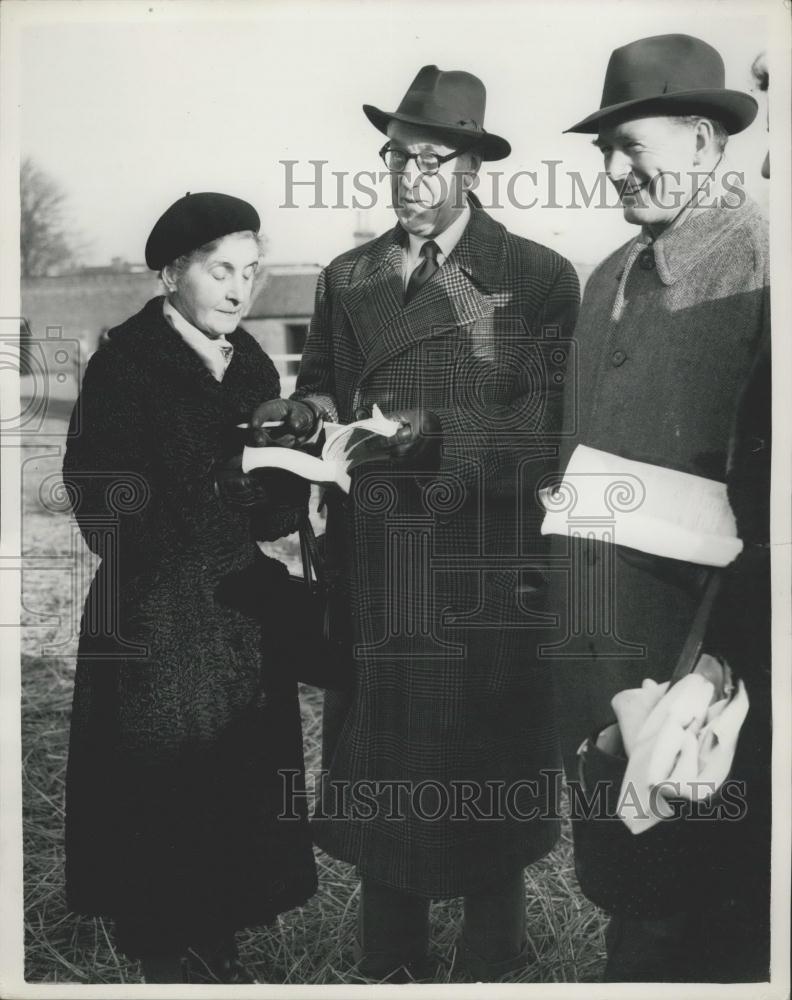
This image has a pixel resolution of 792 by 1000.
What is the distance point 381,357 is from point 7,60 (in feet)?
3.79

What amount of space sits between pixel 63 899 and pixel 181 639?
757 mm

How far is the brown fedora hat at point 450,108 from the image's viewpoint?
2133 mm

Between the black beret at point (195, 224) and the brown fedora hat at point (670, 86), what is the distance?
0.81 m

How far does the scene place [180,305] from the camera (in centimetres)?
220

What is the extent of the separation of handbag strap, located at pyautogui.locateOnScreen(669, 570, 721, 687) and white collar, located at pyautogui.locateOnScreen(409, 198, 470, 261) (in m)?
0.89

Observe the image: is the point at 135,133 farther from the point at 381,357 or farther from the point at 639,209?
the point at 639,209

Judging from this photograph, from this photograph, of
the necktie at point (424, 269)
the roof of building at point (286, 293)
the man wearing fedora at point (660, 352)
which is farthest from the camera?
Answer: the roof of building at point (286, 293)

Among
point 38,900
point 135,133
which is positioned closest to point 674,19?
point 135,133

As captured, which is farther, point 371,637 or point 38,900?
point 38,900

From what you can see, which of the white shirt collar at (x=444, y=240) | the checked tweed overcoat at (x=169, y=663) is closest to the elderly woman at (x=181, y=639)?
the checked tweed overcoat at (x=169, y=663)

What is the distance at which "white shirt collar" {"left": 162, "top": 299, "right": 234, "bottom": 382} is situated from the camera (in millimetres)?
2184

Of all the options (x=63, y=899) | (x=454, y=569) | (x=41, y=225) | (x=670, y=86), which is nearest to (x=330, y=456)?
(x=454, y=569)

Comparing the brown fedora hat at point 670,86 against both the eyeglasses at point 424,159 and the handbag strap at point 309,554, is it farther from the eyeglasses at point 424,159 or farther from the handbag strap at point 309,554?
the handbag strap at point 309,554

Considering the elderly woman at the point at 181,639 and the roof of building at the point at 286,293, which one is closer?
the elderly woman at the point at 181,639
